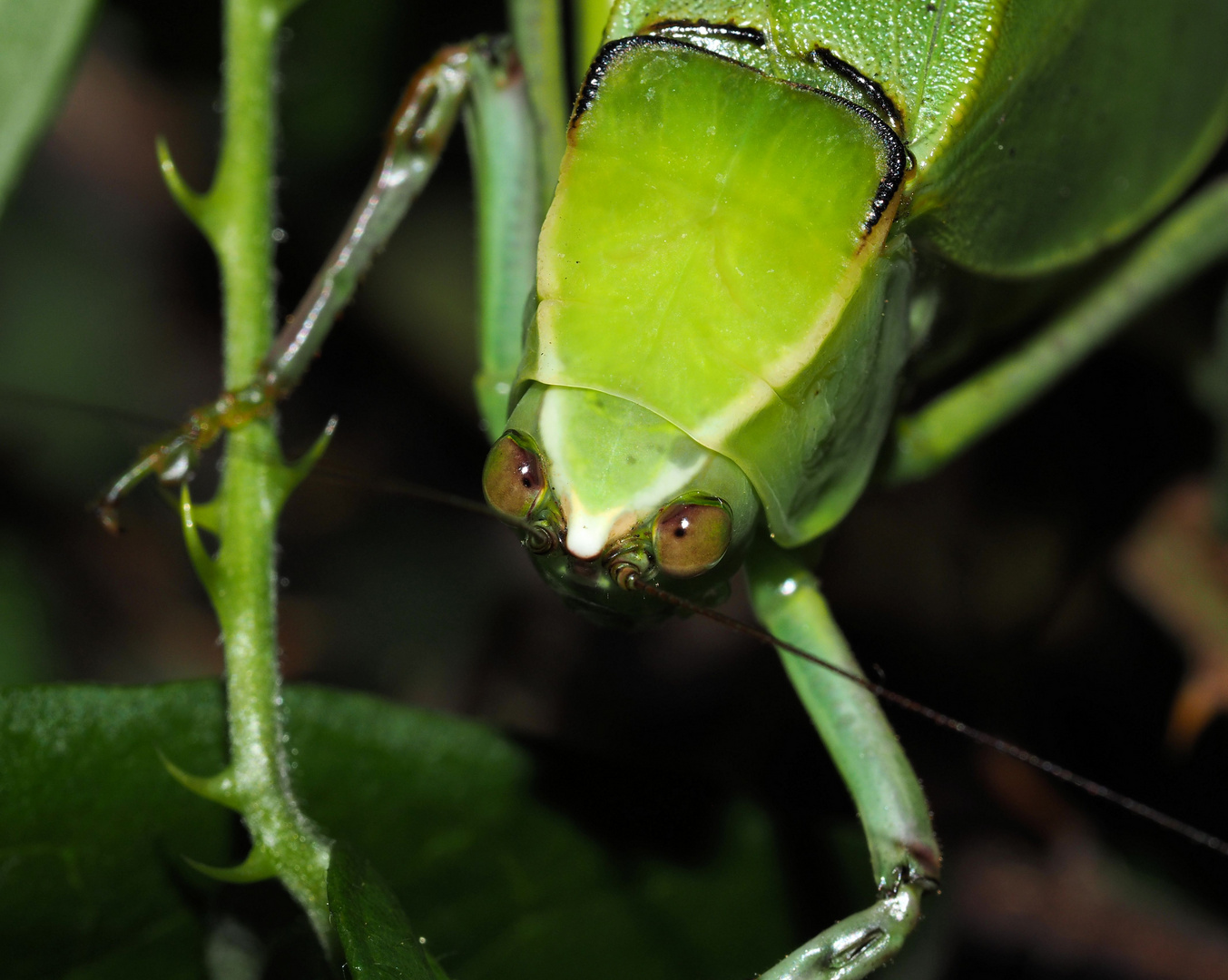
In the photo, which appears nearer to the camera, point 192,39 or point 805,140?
point 805,140

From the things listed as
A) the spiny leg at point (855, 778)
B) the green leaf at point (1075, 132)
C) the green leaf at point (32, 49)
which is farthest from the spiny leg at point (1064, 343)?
the green leaf at point (32, 49)

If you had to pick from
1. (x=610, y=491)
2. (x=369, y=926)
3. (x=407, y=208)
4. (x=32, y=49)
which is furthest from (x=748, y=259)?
(x=32, y=49)

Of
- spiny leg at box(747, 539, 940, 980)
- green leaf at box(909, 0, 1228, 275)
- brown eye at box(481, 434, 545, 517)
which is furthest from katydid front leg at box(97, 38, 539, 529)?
green leaf at box(909, 0, 1228, 275)

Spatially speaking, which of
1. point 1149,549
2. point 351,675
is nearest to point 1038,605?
point 1149,549

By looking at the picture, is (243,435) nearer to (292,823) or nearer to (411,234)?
(292,823)

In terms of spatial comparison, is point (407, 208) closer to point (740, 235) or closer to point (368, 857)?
point (740, 235)

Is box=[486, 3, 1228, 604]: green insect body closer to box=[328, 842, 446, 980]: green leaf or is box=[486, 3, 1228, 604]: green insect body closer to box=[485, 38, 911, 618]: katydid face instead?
box=[485, 38, 911, 618]: katydid face
